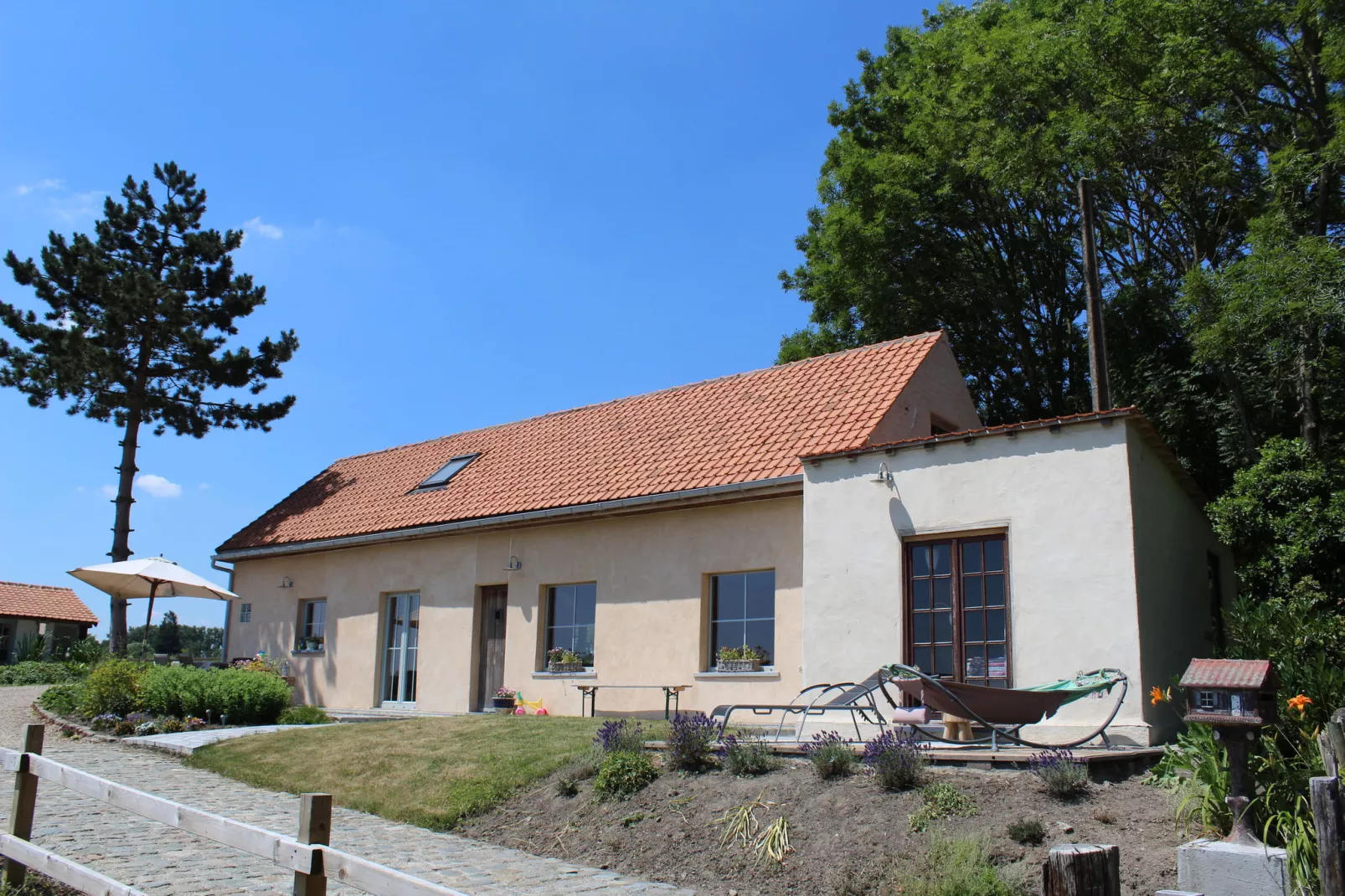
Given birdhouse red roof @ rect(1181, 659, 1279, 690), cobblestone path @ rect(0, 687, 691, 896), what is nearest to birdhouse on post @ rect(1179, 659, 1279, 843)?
birdhouse red roof @ rect(1181, 659, 1279, 690)

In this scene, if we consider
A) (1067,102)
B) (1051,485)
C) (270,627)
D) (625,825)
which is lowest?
(625,825)

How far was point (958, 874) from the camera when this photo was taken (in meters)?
6.34

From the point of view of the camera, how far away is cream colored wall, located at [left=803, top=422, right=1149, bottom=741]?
10086mm

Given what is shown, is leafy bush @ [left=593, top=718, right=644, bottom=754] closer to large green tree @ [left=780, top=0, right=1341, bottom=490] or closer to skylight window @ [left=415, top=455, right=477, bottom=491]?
skylight window @ [left=415, top=455, right=477, bottom=491]

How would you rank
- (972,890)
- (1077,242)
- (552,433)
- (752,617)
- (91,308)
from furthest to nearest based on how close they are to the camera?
(91,308) < (1077,242) < (552,433) < (752,617) < (972,890)

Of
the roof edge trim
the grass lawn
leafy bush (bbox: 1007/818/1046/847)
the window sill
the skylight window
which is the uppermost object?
the skylight window

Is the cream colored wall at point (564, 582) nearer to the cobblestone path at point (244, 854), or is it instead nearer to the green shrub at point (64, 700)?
the green shrub at point (64, 700)

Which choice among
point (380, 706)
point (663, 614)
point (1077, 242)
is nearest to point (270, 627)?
point (380, 706)

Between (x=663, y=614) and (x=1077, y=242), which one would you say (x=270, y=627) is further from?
(x=1077, y=242)

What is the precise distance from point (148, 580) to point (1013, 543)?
14.9m

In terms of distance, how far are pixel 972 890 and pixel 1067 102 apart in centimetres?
1665

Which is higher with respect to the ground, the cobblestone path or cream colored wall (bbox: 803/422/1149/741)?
cream colored wall (bbox: 803/422/1149/741)

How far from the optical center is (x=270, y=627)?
21.0 m

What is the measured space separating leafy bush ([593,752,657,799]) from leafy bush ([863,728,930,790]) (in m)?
2.00
